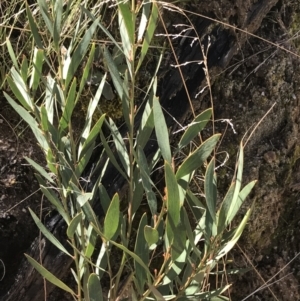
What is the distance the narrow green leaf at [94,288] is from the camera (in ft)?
2.36

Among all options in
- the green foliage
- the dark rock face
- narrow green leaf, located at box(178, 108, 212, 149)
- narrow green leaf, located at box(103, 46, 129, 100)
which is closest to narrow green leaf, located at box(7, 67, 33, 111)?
the green foliage

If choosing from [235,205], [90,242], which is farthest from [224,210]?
[90,242]

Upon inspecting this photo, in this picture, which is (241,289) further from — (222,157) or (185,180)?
(185,180)

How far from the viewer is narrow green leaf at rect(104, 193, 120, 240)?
2.19ft

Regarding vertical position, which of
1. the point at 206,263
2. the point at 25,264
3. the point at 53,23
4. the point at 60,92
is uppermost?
the point at 53,23

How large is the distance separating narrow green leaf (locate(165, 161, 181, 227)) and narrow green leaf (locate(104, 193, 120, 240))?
0.22 feet

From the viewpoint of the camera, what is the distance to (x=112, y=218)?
0.69m

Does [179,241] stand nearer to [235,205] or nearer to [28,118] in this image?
[235,205]

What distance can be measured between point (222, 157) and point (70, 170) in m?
0.49

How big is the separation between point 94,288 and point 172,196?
196mm

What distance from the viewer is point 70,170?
82 centimetres

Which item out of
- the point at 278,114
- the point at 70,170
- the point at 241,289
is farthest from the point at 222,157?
the point at 70,170

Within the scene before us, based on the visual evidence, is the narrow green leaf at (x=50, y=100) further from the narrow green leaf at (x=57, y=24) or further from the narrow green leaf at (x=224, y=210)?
the narrow green leaf at (x=224, y=210)

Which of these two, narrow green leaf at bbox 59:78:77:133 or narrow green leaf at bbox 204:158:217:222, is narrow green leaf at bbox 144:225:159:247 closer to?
narrow green leaf at bbox 204:158:217:222
